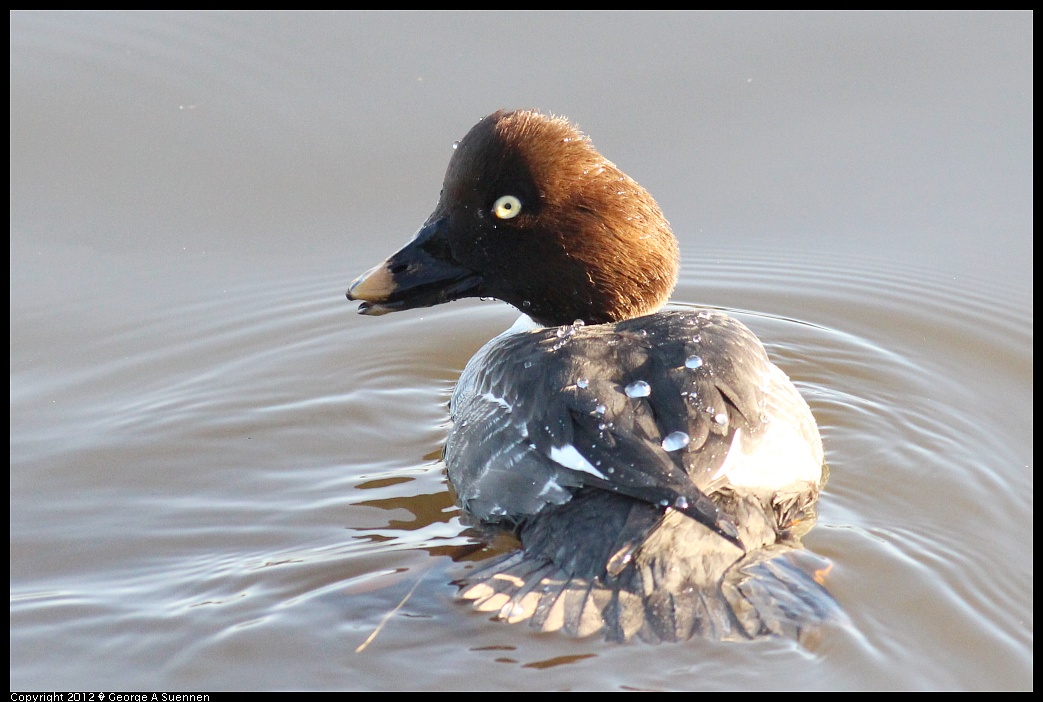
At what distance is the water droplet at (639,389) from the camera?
4.31 meters

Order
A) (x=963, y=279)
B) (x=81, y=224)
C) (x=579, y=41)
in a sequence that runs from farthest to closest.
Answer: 1. (x=579, y=41)
2. (x=81, y=224)
3. (x=963, y=279)

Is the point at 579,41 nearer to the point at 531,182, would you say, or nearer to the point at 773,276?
the point at 773,276

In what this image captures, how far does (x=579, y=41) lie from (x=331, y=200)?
6.93 feet

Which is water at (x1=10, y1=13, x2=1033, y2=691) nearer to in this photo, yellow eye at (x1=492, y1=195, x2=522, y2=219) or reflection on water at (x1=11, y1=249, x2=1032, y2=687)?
reflection on water at (x1=11, y1=249, x2=1032, y2=687)

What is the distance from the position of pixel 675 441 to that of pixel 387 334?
9.69 feet

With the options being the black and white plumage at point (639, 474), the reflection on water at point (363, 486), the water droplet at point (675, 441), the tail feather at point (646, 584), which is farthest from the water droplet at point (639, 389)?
the reflection on water at point (363, 486)

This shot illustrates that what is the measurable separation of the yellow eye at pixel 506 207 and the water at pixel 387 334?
114cm

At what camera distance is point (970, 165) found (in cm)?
755

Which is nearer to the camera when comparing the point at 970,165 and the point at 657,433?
the point at 657,433

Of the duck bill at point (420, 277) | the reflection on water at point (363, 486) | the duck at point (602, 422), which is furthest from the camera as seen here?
the duck bill at point (420, 277)

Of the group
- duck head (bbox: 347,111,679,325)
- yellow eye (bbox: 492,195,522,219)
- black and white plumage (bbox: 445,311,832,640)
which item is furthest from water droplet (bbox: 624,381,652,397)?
yellow eye (bbox: 492,195,522,219)

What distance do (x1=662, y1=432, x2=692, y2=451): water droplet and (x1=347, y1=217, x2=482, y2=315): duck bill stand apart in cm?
171

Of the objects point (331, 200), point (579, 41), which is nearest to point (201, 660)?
point (331, 200)

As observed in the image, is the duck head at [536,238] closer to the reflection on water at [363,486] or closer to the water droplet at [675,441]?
the reflection on water at [363,486]
